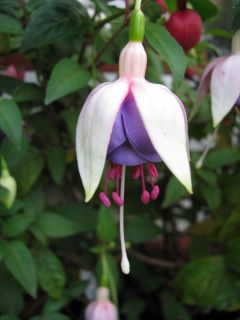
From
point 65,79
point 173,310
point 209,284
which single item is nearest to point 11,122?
point 65,79

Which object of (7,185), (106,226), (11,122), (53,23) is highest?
(53,23)

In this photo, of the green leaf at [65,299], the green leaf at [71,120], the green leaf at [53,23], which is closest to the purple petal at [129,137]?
the green leaf at [53,23]

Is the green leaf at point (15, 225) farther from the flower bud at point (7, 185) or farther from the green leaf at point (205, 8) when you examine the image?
the green leaf at point (205, 8)

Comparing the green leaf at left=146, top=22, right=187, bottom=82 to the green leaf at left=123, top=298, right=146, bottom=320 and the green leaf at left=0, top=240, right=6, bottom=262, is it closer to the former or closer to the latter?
the green leaf at left=0, top=240, right=6, bottom=262

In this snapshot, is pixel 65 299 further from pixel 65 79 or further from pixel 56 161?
pixel 65 79

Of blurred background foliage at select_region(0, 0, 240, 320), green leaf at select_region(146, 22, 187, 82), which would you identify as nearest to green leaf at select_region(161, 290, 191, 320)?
blurred background foliage at select_region(0, 0, 240, 320)

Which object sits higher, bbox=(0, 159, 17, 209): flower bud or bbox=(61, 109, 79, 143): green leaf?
bbox=(61, 109, 79, 143): green leaf

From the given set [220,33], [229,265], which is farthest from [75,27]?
[229,265]
